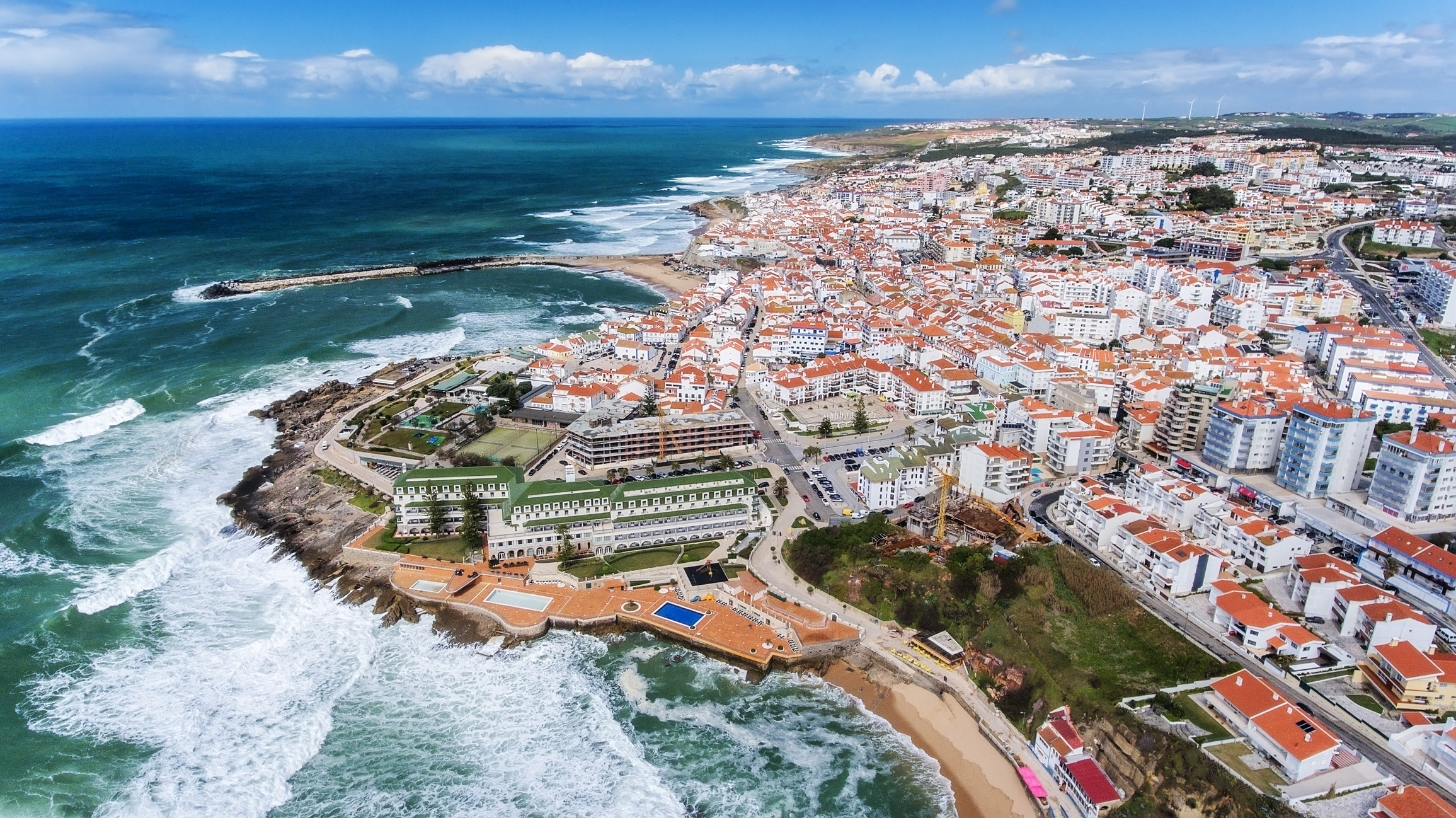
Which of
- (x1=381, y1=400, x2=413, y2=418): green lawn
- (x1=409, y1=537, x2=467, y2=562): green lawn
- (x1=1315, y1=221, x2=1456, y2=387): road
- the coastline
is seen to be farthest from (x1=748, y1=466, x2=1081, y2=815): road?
the coastline

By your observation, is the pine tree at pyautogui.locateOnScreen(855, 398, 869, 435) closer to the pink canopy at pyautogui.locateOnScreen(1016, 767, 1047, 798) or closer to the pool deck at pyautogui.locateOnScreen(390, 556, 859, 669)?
the pool deck at pyautogui.locateOnScreen(390, 556, 859, 669)

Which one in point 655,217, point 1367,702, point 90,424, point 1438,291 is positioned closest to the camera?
point 1367,702

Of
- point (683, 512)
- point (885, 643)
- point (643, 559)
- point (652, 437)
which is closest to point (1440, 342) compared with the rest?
point (885, 643)

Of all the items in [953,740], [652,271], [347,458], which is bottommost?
[953,740]

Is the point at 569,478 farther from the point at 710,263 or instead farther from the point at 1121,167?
the point at 1121,167

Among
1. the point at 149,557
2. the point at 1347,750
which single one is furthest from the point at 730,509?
the point at 149,557

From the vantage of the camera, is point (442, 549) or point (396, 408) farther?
point (396, 408)

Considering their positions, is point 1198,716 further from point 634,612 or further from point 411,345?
point 411,345
